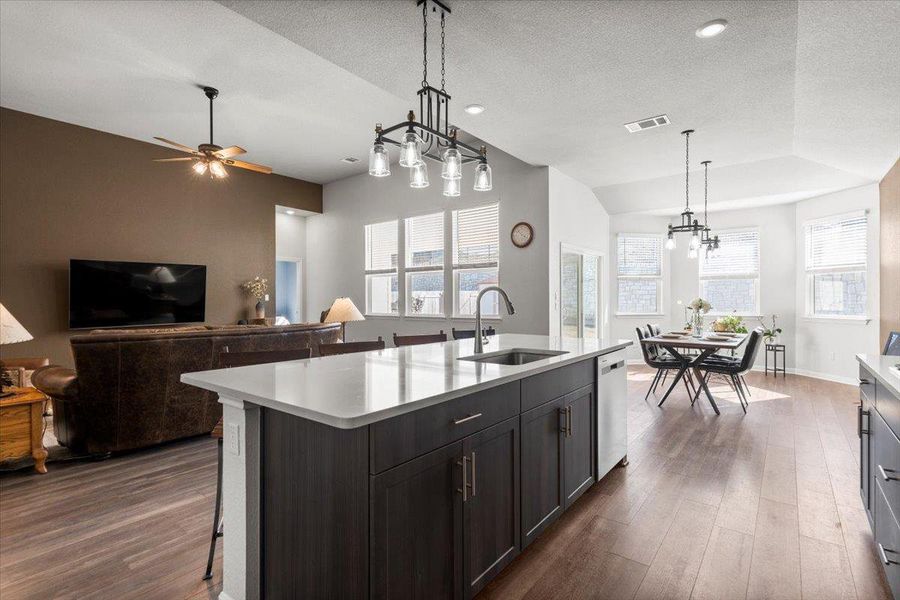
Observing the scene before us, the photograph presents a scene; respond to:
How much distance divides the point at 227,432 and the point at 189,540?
1016 mm

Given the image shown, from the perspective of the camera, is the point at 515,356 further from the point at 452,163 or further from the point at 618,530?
the point at 452,163

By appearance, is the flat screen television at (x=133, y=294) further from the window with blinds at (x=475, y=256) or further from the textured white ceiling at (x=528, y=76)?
the window with blinds at (x=475, y=256)

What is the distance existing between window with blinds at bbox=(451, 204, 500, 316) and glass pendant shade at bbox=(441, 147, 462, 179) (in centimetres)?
367

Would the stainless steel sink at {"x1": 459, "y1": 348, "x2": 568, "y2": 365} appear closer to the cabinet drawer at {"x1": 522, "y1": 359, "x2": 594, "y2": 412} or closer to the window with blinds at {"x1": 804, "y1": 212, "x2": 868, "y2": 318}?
the cabinet drawer at {"x1": 522, "y1": 359, "x2": 594, "y2": 412}

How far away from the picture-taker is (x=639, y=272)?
27.6 ft

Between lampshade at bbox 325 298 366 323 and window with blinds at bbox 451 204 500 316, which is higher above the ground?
window with blinds at bbox 451 204 500 316

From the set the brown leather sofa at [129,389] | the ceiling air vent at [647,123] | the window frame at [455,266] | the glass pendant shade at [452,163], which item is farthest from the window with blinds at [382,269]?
the glass pendant shade at [452,163]

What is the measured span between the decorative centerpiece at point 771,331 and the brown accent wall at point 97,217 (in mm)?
8312

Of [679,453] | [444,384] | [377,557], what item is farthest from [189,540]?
[679,453]

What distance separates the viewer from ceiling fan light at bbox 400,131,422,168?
84.7 inches

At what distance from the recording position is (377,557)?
4.27 ft

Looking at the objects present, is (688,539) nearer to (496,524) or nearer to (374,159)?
(496,524)

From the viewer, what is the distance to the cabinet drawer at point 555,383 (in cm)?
200

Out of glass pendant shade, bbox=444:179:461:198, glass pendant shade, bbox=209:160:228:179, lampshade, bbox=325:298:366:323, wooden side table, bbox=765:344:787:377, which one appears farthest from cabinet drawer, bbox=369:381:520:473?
wooden side table, bbox=765:344:787:377
